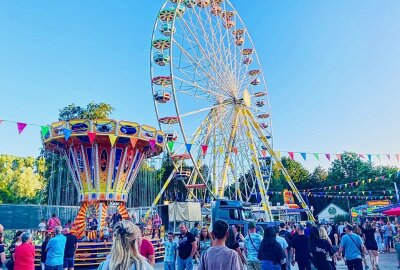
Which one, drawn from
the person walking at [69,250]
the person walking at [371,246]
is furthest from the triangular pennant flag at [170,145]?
the person walking at [371,246]

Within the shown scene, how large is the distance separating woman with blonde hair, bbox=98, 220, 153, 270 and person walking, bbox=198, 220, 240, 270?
36.1 inches

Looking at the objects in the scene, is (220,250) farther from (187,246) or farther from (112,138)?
(112,138)

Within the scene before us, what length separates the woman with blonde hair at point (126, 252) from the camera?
254 cm

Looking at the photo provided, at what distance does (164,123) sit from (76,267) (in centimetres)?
1081

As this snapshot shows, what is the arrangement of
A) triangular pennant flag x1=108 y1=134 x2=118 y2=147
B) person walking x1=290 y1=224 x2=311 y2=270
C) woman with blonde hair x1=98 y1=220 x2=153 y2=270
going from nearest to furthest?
woman with blonde hair x1=98 y1=220 x2=153 y2=270
person walking x1=290 y1=224 x2=311 y2=270
triangular pennant flag x1=108 y1=134 x2=118 y2=147

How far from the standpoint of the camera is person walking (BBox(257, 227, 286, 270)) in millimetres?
5754

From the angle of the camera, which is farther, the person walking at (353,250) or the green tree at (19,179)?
the green tree at (19,179)

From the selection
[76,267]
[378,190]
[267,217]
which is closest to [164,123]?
[267,217]

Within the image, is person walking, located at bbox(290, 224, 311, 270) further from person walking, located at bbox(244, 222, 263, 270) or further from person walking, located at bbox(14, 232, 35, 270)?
person walking, located at bbox(14, 232, 35, 270)

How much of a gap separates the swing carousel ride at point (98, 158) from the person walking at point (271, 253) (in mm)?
13780

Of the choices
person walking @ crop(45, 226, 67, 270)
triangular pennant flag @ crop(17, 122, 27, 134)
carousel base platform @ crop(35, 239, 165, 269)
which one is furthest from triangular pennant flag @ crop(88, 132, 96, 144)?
person walking @ crop(45, 226, 67, 270)

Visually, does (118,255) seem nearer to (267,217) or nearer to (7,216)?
(267,217)

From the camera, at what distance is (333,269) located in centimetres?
669

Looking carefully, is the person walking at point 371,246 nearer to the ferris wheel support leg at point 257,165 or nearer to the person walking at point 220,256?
the person walking at point 220,256
